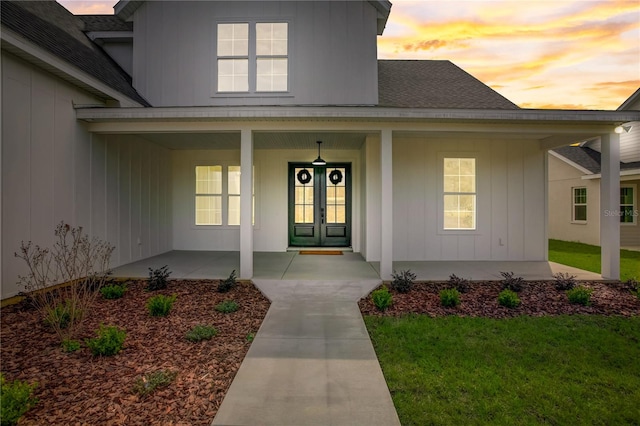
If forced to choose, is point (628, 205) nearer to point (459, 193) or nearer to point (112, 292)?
point (459, 193)

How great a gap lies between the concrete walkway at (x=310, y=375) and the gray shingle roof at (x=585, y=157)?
12.3 meters

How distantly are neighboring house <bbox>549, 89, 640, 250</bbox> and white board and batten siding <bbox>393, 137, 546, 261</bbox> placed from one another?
476 centimetres

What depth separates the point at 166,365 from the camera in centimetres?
287

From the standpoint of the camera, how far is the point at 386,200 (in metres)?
5.74

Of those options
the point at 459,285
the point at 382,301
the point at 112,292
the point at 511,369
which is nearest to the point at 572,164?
the point at 459,285

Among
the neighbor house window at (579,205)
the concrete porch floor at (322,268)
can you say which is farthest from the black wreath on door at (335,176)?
the neighbor house window at (579,205)

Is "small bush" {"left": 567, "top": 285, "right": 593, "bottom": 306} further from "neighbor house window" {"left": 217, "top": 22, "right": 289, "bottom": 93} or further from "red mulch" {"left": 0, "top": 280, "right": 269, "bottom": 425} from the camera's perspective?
"neighbor house window" {"left": 217, "top": 22, "right": 289, "bottom": 93}

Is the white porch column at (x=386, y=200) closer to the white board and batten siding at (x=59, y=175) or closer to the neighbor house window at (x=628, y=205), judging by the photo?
the white board and batten siding at (x=59, y=175)

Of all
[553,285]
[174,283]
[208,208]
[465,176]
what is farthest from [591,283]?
[208,208]

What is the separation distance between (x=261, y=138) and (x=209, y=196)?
2.95 m

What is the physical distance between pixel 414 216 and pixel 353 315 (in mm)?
4312

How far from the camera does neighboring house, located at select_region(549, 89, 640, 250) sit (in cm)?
1103

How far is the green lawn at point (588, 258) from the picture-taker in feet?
22.4

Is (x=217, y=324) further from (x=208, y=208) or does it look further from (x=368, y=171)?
(x=208, y=208)
